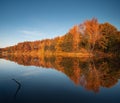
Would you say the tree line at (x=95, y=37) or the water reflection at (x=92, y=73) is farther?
the tree line at (x=95, y=37)

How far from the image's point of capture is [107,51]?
56.5 metres

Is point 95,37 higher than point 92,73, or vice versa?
point 95,37

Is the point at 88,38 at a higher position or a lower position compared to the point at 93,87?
higher

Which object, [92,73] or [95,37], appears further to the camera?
[95,37]

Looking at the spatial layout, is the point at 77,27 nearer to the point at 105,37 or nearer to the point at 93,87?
the point at 105,37

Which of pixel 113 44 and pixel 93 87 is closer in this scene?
pixel 93 87

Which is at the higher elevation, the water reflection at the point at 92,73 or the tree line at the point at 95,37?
the tree line at the point at 95,37

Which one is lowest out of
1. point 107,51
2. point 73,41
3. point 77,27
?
point 107,51

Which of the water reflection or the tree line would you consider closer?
the water reflection

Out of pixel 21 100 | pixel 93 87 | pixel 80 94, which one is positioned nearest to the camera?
pixel 21 100

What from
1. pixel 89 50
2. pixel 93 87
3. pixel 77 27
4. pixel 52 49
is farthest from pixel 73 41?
pixel 93 87

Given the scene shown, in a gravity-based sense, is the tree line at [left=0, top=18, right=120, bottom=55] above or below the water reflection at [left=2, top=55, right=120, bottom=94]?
above

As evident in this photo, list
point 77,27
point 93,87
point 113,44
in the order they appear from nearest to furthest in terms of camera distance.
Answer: point 93,87, point 113,44, point 77,27

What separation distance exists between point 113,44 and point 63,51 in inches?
1061
